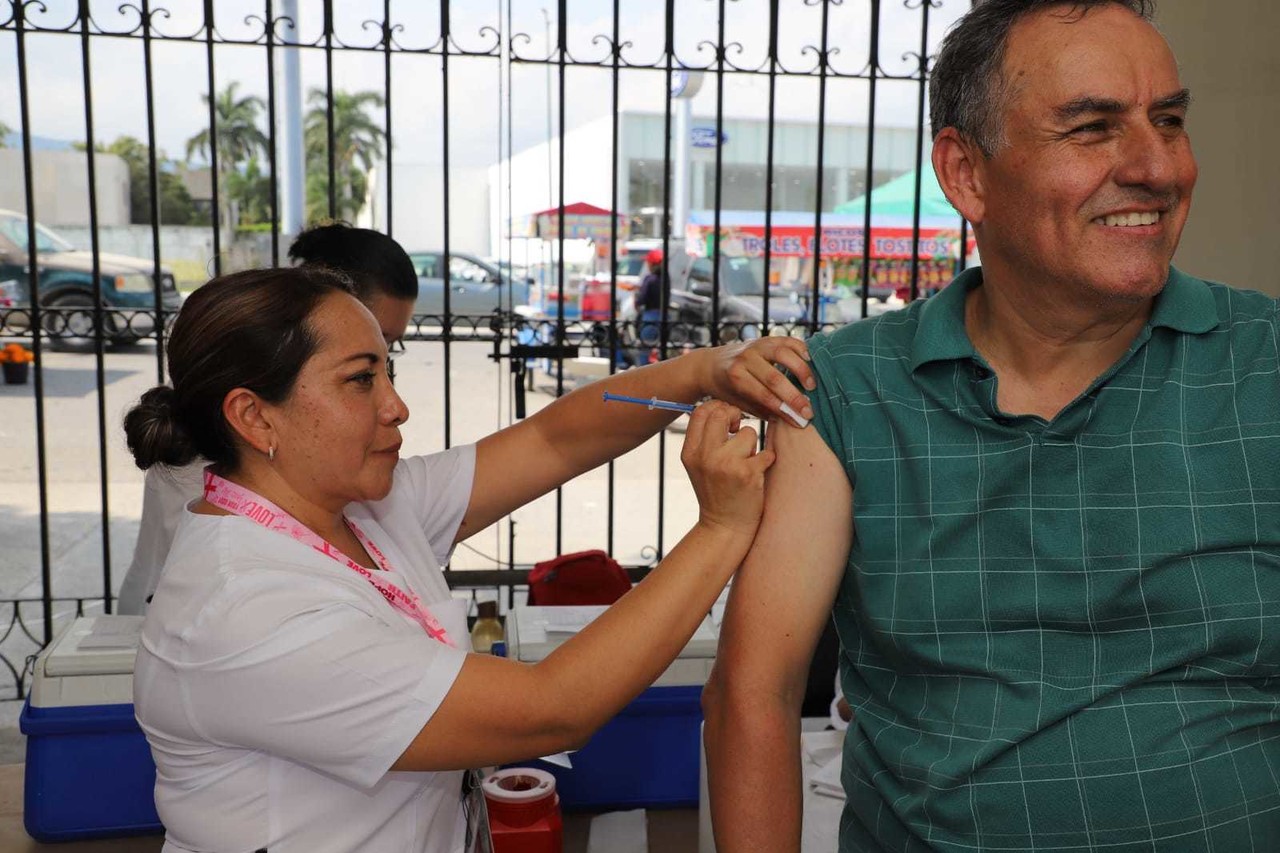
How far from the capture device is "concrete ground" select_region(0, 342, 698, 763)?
5172 millimetres

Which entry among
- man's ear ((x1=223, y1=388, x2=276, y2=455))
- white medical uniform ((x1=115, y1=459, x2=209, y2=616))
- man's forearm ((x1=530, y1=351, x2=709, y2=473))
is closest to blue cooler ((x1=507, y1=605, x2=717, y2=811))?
man's forearm ((x1=530, y1=351, x2=709, y2=473))

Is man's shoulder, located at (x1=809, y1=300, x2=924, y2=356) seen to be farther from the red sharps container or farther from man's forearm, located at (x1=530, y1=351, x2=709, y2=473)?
the red sharps container

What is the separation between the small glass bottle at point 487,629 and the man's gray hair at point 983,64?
66.1 inches

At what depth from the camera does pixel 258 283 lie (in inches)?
63.1

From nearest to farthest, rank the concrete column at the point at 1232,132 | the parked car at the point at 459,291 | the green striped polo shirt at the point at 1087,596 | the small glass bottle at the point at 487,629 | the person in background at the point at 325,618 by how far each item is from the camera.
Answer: the green striped polo shirt at the point at 1087,596
the person in background at the point at 325,618
the small glass bottle at the point at 487,629
the concrete column at the point at 1232,132
the parked car at the point at 459,291

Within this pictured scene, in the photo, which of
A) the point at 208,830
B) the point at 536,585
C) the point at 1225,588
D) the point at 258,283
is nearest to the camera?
the point at 1225,588

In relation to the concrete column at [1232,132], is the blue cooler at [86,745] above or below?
below

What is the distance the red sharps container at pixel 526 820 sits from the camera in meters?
2.15

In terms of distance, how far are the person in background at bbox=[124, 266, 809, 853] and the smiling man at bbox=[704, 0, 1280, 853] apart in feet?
0.33

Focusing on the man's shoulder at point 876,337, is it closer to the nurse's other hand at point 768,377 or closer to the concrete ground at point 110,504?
the nurse's other hand at point 768,377

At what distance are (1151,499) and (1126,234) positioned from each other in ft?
0.95

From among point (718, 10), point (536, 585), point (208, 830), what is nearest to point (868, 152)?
point (718, 10)

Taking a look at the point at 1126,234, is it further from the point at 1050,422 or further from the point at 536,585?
Answer: the point at 536,585

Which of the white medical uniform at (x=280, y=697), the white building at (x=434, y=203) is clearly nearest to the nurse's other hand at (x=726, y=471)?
the white medical uniform at (x=280, y=697)
